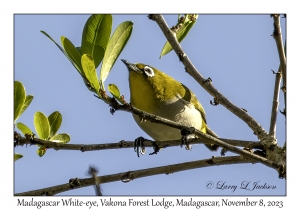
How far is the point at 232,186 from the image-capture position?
4.86 m

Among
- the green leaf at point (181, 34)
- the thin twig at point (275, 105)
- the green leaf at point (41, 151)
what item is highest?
the green leaf at point (181, 34)

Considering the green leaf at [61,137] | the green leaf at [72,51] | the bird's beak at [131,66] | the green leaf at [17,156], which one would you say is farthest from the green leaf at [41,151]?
the bird's beak at [131,66]

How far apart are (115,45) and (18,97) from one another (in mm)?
1026

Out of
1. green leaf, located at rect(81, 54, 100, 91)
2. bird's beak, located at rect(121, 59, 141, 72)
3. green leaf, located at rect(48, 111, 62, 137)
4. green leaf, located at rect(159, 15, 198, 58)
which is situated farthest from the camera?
bird's beak, located at rect(121, 59, 141, 72)

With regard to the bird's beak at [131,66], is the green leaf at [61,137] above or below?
below

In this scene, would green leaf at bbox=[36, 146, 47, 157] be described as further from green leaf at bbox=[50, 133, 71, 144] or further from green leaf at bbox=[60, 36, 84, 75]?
green leaf at bbox=[60, 36, 84, 75]

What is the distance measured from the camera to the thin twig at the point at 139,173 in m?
4.00

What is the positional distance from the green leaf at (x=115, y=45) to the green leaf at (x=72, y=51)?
23cm

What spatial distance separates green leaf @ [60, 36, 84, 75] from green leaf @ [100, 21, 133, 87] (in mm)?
228

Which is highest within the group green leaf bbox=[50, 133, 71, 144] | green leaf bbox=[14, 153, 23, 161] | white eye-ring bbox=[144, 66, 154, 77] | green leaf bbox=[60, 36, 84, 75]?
white eye-ring bbox=[144, 66, 154, 77]

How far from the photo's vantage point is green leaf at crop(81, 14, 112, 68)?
3910 millimetres

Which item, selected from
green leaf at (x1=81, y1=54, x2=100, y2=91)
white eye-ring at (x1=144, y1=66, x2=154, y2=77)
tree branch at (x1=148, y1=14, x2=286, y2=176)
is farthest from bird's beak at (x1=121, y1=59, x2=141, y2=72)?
green leaf at (x1=81, y1=54, x2=100, y2=91)

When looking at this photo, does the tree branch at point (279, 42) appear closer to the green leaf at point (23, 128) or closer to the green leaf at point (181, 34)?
the green leaf at point (181, 34)

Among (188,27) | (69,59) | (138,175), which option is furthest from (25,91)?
(188,27)
